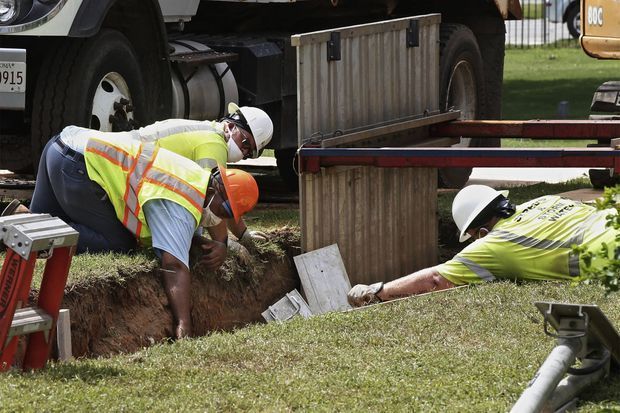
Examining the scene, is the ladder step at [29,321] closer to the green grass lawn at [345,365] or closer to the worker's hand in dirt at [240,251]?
the green grass lawn at [345,365]

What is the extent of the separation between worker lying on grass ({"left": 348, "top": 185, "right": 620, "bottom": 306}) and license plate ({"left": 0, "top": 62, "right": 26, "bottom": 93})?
8.57 feet

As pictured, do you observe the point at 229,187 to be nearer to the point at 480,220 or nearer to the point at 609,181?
the point at 480,220

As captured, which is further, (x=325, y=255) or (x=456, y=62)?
(x=456, y=62)

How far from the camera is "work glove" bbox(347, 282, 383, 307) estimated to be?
9258 mm

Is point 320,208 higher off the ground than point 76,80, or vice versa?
point 76,80

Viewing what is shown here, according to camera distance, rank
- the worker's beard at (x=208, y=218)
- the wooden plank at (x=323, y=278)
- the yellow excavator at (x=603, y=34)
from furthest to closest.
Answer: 1. the yellow excavator at (x=603, y=34)
2. the wooden plank at (x=323, y=278)
3. the worker's beard at (x=208, y=218)

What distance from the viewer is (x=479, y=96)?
45.8ft

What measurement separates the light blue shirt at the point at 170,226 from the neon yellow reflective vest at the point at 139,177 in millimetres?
45

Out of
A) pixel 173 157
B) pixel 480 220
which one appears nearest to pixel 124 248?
pixel 173 157

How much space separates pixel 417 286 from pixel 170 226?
1.70 metres

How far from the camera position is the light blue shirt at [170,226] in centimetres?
848

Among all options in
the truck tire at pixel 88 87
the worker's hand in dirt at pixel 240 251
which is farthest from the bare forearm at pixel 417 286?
the truck tire at pixel 88 87

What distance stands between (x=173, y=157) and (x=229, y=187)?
1.25ft

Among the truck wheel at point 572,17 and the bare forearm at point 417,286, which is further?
the truck wheel at point 572,17
